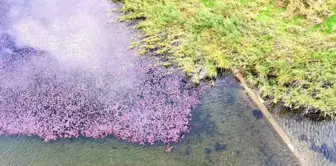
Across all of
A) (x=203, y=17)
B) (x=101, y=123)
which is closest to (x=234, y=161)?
(x=101, y=123)

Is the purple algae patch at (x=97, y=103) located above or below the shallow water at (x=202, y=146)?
above

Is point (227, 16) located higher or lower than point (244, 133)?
higher

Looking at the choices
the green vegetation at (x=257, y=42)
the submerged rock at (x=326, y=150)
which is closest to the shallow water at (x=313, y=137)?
the submerged rock at (x=326, y=150)

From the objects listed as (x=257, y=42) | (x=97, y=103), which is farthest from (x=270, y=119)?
(x=97, y=103)

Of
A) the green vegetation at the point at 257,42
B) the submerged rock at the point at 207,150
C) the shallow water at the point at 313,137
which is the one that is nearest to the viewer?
the shallow water at the point at 313,137

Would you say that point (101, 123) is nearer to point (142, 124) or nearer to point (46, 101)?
point (142, 124)

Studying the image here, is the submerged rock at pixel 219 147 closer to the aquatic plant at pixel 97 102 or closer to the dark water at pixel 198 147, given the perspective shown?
the dark water at pixel 198 147

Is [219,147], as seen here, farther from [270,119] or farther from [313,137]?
[313,137]
